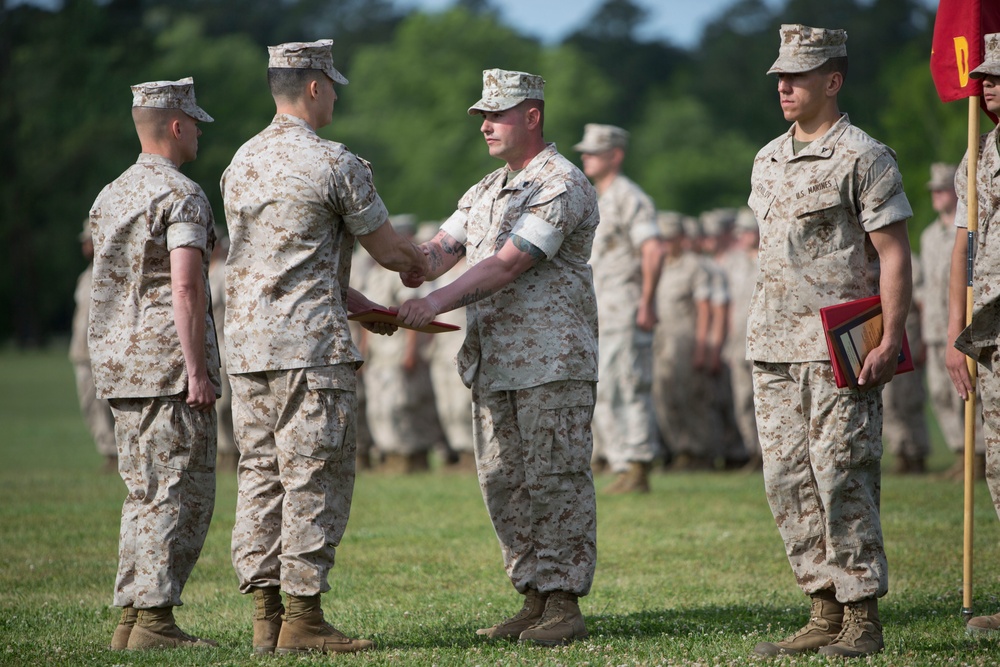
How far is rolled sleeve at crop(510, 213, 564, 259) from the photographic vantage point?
6219 millimetres

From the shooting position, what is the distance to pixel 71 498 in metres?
12.7

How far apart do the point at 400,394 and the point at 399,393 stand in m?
0.02

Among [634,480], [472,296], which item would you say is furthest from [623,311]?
[472,296]

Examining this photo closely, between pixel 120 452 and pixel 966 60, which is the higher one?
pixel 966 60

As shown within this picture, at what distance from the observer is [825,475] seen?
585 cm

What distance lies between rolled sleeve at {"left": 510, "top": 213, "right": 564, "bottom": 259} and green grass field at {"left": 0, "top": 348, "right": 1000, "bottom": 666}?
1.87 meters

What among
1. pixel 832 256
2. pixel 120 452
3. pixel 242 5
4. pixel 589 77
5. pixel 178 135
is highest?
pixel 242 5

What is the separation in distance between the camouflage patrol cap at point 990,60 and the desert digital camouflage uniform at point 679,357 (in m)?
9.33

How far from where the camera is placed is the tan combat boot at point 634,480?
1222 centimetres

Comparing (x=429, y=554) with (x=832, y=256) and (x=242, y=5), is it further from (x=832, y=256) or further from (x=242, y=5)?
(x=242, y=5)

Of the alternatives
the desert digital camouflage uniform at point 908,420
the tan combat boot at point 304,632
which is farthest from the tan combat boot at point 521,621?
the desert digital camouflage uniform at point 908,420

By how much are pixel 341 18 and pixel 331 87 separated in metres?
107

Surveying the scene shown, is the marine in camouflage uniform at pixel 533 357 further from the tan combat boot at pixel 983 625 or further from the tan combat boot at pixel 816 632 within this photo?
the tan combat boot at pixel 983 625

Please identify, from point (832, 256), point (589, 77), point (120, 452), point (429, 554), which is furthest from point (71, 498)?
point (589, 77)
